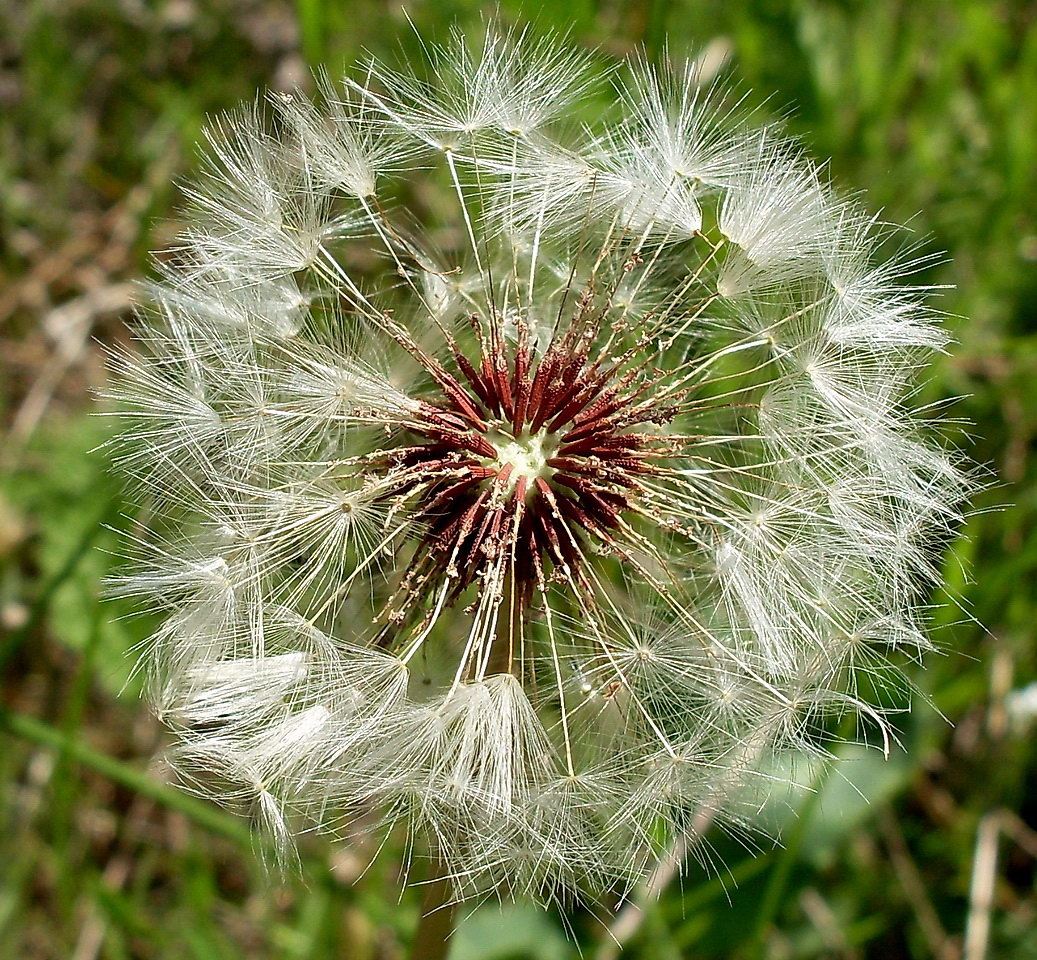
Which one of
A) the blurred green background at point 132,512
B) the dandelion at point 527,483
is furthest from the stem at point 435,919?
the blurred green background at point 132,512

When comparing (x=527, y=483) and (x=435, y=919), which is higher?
(x=527, y=483)

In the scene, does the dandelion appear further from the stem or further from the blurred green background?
the blurred green background

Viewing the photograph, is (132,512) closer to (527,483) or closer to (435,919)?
(527,483)

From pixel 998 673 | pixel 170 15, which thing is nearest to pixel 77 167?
pixel 170 15

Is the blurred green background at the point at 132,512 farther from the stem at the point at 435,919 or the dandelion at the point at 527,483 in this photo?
the dandelion at the point at 527,483

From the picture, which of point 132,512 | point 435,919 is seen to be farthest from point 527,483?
point 132,512

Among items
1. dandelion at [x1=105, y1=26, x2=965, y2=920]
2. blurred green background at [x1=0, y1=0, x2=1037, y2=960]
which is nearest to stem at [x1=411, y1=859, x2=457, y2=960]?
dandelion at [x1=105, y1=26, x2=965, y2=920]

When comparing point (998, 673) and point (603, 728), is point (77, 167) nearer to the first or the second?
Answer: point (603, 728)
